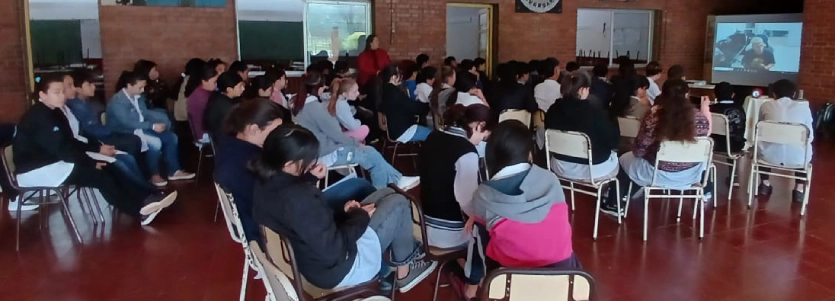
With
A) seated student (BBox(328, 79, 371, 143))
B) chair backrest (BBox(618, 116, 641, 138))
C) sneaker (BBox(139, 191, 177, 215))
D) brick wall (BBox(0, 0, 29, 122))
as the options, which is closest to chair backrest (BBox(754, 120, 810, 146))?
chair backrest (BBox(618, 116, 641, 138))

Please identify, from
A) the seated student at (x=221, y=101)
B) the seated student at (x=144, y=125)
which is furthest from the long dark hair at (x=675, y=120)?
the seated student at (x=144, y=125)

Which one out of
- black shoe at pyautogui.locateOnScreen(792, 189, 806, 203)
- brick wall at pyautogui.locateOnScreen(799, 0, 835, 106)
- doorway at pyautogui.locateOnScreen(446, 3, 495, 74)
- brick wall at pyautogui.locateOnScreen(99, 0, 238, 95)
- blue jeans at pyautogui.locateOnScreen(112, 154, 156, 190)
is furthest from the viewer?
doorway at pyautogui.locateOnScreen(446, 3, 495, 74)

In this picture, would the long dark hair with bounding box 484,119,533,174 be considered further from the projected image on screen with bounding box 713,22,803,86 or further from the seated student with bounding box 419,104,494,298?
the projected image on screen with bounding box 713,22,803,86

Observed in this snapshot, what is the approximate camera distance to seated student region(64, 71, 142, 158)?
202 inches

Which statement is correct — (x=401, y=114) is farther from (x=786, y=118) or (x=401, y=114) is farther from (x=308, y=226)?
(x=308, y=226)

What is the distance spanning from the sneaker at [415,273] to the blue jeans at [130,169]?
257cm

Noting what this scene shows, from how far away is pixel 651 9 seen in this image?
421 inches

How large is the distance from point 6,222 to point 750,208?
5.13 m

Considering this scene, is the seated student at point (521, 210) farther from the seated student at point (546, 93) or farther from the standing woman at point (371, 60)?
the standing woman at point (371, 60)

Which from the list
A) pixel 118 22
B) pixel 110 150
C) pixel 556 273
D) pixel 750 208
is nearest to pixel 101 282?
pixel 110 150

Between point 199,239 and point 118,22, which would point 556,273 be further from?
point 118,22

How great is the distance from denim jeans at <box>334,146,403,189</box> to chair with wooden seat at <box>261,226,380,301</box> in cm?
192

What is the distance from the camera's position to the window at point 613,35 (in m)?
10.6

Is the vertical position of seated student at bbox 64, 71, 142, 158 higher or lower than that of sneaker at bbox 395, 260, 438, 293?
higher
